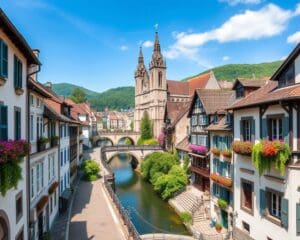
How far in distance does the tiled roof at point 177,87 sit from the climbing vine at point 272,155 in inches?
2864

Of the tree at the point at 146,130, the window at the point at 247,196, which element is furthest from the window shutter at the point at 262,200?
the tree at the point at 146,130

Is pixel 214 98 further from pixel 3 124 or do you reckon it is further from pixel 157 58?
pixel 157 58

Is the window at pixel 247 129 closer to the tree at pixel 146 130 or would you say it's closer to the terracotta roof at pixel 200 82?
the tree at pixel 146 130

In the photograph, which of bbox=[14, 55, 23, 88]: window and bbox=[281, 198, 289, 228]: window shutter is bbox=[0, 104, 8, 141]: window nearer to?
bbox=[14, 55, 23, 88]: window

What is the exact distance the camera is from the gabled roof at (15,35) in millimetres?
9672

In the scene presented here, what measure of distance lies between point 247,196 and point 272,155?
5937 millimetres

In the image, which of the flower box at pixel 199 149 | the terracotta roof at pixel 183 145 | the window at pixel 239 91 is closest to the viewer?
the window at pixel 239 91

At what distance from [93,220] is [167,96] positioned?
65.5 meters

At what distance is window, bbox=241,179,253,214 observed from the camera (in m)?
19.1

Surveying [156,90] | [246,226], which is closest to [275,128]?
[246,226]

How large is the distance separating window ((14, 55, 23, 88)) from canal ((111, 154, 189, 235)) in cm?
1911

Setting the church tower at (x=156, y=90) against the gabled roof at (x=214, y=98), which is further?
the church tower at (x=156, y=90)

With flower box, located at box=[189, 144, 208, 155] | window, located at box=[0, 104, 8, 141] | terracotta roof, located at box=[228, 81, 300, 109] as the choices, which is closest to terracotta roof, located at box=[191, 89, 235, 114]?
flower box, located at box=[189, 144, 208, 155]

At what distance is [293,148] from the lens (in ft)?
47.2
